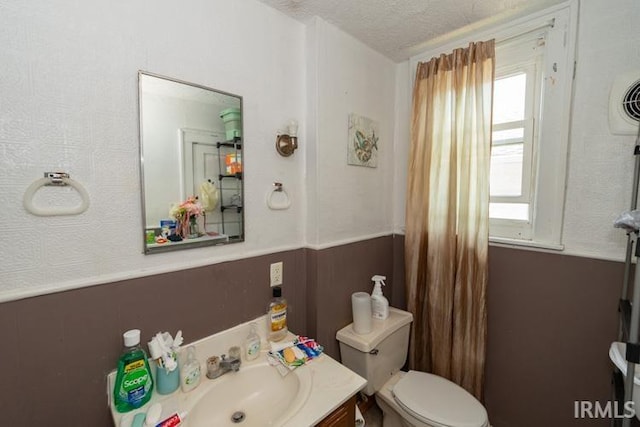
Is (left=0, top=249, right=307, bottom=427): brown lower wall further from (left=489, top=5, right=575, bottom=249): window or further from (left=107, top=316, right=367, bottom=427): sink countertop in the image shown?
(left=489, top=5, right=575, bottom=249): window

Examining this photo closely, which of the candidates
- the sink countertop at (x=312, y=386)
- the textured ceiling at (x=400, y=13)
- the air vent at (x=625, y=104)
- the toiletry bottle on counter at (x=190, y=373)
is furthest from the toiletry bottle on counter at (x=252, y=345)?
the air vent at (x=625, y=104)

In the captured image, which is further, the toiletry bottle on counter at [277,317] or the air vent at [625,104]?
the toiletry bottle on counter at [277,317]

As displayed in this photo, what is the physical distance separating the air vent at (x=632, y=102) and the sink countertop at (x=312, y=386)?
58.5 inches

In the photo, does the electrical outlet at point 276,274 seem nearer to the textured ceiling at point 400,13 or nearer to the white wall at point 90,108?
the white wall at point 90,108

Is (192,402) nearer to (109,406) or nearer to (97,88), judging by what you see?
(109,406)

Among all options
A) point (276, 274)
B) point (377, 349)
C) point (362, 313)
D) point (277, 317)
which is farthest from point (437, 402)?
point (276, 274)

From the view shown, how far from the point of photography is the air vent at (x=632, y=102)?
1.06m

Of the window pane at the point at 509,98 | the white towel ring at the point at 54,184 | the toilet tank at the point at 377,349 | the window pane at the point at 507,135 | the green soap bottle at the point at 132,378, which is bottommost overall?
the toilet tank at the point at 377,349

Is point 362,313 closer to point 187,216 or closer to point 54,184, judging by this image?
point 187,216

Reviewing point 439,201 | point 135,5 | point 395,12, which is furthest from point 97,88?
point 439,201

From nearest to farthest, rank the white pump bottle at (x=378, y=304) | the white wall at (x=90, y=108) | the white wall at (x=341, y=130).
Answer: the white wall at (x=90, y=108) < the white wall at (x=341, y=130) < the white pump bottle at (x=378, y=304)

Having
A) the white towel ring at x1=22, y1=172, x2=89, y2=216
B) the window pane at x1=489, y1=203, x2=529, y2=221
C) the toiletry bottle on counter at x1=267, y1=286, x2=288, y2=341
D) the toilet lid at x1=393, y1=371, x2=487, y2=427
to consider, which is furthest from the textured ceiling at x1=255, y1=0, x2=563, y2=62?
the toilet lid at x1=393, y1=371, x2=487, y2=427

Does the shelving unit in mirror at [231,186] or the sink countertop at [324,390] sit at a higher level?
the shelving unit in mirror at [231,186]

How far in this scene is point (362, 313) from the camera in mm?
1414
